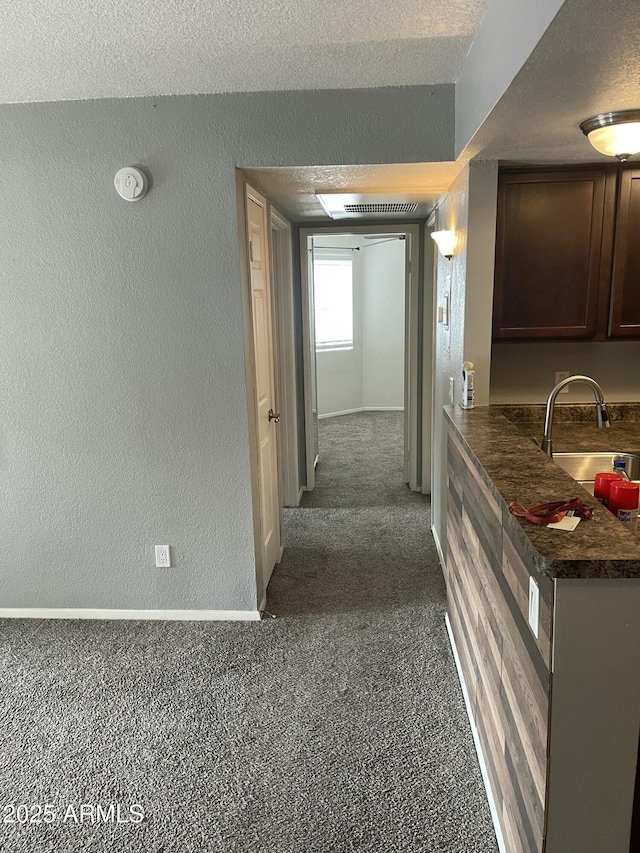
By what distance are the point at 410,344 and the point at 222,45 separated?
286 centimetres

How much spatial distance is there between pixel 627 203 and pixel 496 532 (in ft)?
5.88

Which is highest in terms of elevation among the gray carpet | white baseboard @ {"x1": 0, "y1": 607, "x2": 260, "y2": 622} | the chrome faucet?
the chrome faucet

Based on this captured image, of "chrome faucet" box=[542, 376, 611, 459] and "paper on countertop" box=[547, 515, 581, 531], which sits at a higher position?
"chrome faucet" box=[542, 376, 611, 459]

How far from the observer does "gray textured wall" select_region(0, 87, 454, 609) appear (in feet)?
8.64

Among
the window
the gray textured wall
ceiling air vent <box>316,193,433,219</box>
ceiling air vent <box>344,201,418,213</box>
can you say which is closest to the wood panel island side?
the gray textured wall

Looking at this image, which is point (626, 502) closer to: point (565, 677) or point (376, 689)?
point (565, 677)

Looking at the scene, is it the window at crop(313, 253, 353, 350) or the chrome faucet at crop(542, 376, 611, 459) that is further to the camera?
the window at crop(313, 253, 353, 350)

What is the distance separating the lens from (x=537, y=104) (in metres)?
1.83

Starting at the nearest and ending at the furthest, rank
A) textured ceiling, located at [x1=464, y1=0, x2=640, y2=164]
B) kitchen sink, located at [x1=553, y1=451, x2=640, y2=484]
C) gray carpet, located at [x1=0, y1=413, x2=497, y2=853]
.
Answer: textured ceiling, located at [x1=464, y1=0, x2=640, y2=164], gray carpet, located at [x1=0, y1=413, x2=497, y2=853], kitchen sink, located at [x1=553, y1=451, x2=640, y2=484]

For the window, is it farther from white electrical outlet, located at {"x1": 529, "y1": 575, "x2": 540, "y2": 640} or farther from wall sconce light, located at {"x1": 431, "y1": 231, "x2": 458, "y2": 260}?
white electrical outlet, located at {"x1": 529, "y1": 575, "x2": 540, "y2": 640}

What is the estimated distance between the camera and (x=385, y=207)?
3.88 metres

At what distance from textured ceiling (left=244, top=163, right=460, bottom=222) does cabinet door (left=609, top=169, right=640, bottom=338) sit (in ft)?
2.45

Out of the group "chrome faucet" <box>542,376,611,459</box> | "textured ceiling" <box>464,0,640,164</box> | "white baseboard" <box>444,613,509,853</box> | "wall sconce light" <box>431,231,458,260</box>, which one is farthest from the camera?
"wall sconce light" <box>431,231,458,260</box>

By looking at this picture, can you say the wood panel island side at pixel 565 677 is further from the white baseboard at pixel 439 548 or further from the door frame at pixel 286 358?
the door frame at pixel 286 358
